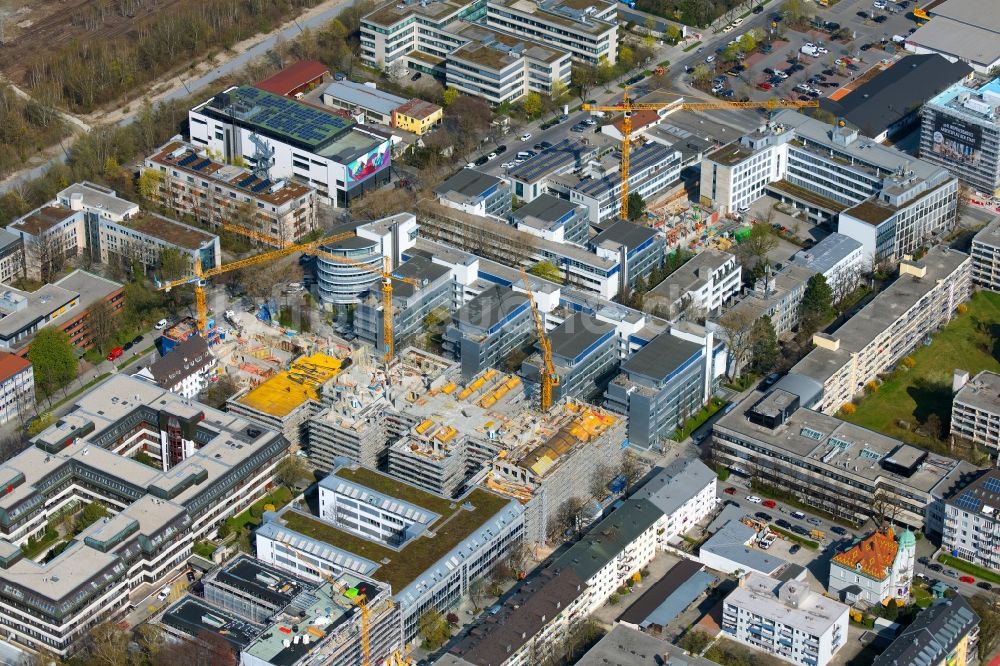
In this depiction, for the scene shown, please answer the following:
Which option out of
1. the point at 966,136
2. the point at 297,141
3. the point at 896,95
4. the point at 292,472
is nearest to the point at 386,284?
the point at 292,472

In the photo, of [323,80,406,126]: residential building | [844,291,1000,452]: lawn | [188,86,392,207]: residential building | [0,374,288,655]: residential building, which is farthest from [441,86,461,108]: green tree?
[0,374,288,655]: residential building

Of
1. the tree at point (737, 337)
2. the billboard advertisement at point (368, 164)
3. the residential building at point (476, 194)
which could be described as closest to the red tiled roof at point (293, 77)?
the billboard advertisement at point (368, 164)

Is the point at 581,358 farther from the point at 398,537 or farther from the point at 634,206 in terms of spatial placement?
the point at 634,206

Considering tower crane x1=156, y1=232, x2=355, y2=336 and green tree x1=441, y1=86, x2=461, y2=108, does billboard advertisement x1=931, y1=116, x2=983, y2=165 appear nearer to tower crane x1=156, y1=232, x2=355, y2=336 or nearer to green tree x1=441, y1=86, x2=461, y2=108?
green tree x1=441, y1=86, x2=461, y2=108

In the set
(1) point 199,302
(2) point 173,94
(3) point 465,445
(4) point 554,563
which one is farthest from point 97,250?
(4) point 554,563

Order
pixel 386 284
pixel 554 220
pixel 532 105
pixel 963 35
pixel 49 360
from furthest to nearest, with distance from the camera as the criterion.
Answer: pixel 963 35 < pixel 532 105 < pixel 554 220 < pixel 386 284 < pixel 49 360

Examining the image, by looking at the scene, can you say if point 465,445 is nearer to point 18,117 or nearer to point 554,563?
point 554,563

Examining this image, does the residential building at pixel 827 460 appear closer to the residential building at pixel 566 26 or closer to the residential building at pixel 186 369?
the residential building at pixel 186 369
